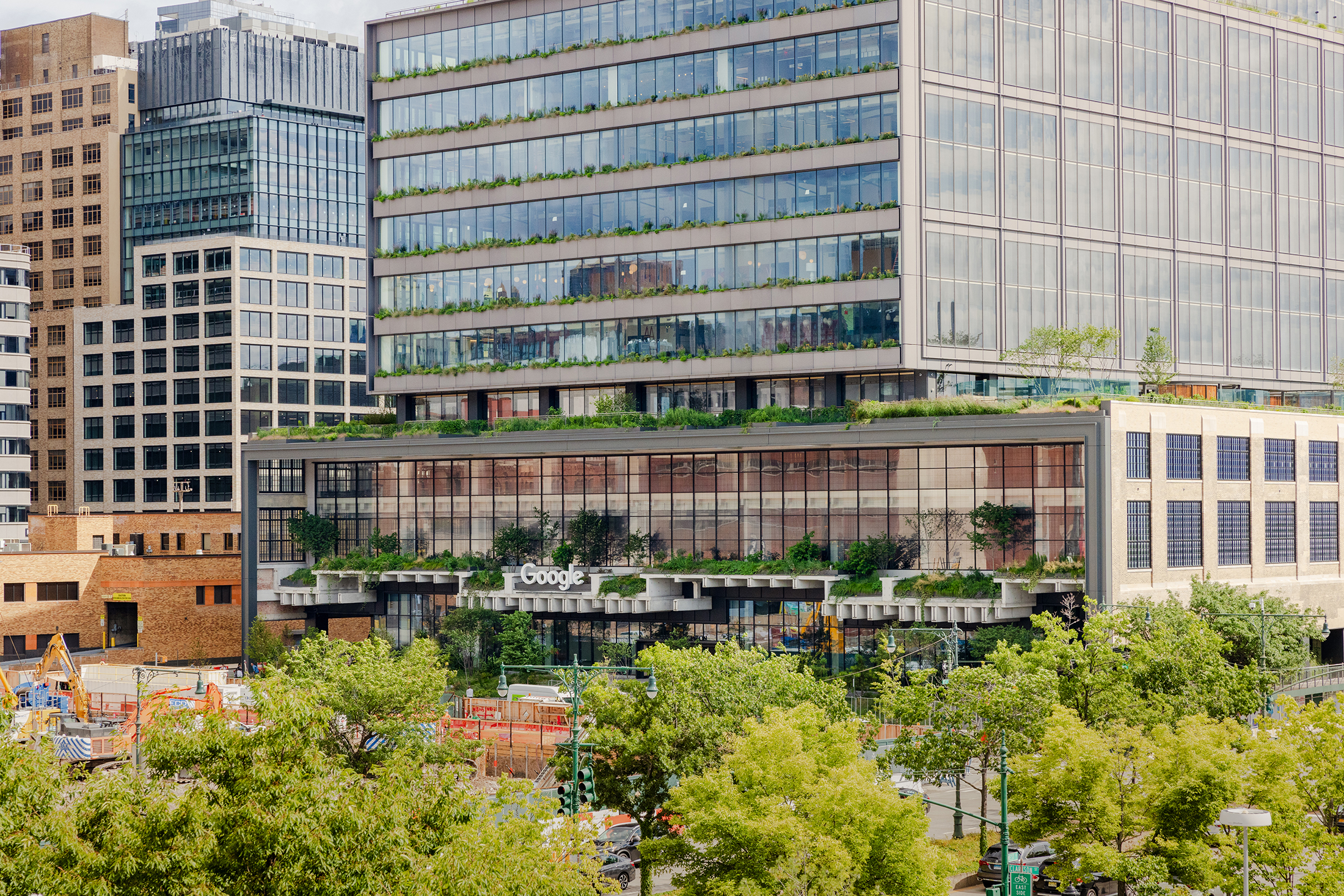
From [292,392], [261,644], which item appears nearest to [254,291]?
[292,392]

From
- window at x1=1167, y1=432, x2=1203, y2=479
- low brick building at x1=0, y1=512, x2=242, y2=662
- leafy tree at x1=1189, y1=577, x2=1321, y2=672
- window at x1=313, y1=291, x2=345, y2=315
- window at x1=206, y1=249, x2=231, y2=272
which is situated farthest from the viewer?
window at x1=313, y1=291, x2=345, y2=315

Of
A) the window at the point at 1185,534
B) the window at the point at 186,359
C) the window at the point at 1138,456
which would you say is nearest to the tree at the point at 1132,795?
the window at the point at 1138,456

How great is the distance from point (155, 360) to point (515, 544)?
77234 mm

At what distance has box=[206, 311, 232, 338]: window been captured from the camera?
6358 inches

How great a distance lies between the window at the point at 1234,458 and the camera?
90.5 meters

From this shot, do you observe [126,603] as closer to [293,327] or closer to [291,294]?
[293,327]

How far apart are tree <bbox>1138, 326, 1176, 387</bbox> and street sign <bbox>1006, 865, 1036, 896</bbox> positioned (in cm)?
5132

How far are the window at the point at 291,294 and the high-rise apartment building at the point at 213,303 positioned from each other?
157mm

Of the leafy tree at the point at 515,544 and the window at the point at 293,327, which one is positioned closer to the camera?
the leafy tree at the point at 515,544

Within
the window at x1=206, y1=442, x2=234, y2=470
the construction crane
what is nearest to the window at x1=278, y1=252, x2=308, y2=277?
the window at x1=206, y1=442, x2=234, y2=470

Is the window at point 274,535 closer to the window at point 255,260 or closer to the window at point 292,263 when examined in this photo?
the window at point 255,260

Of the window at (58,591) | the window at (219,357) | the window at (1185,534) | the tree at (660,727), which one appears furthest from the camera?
the window at (219,357)

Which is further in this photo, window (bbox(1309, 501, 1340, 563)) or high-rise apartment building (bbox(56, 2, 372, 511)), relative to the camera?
high-rise apartment building (bbox(56, 2, 372, 511))

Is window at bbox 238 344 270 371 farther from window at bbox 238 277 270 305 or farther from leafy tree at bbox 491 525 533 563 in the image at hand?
leafy tree at bbox 491 525 533 563
